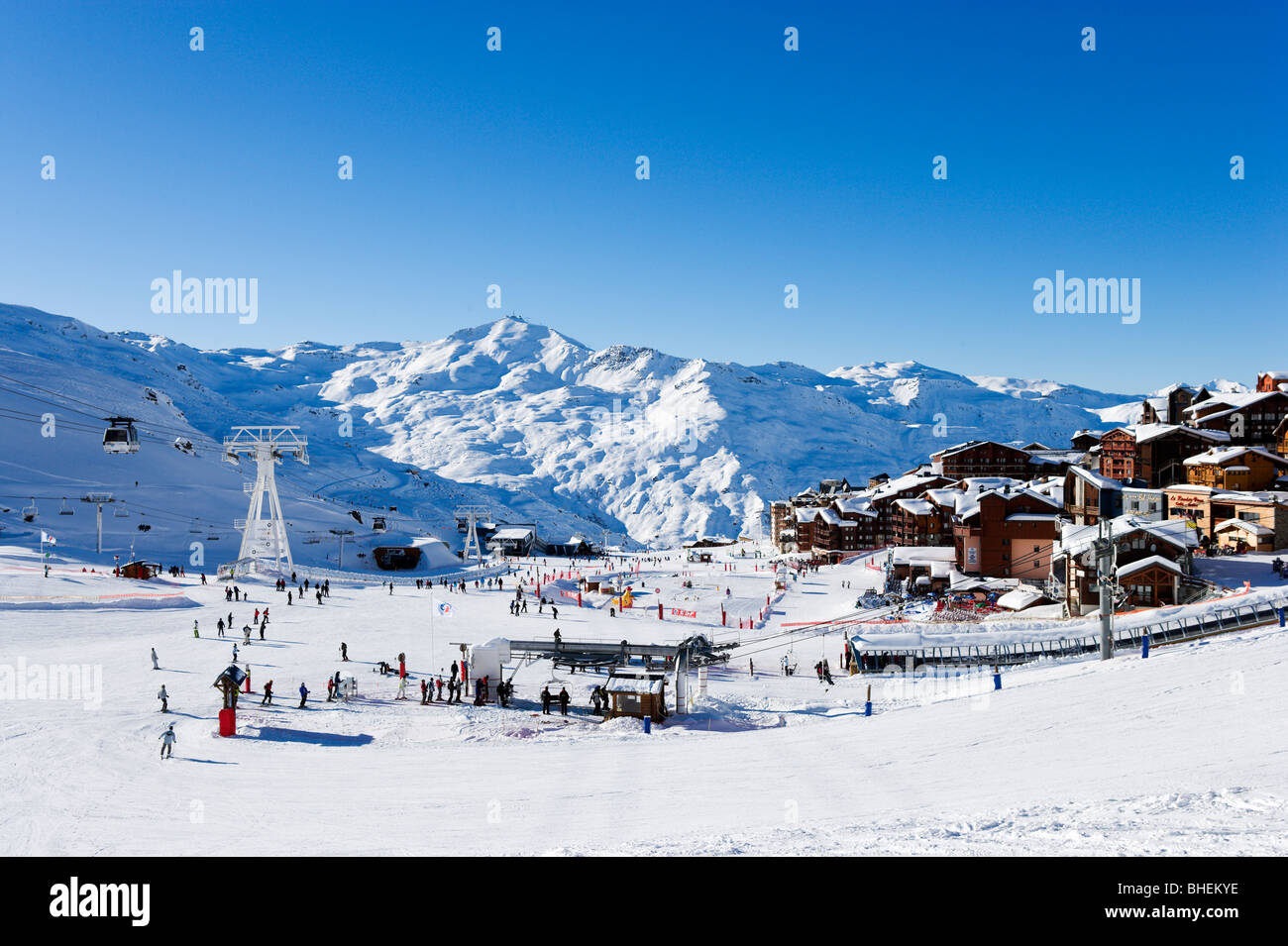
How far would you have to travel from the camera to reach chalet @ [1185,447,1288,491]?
51.9 metres

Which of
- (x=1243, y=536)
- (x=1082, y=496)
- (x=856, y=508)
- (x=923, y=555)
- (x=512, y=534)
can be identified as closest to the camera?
(x=1243, y=536)

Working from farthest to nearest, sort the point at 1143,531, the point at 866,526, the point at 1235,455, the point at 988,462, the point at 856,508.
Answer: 1. the point at 988,462
2. the point at 856,508
3. the point at 866,526
4. the point at 1235,455
5. the point at 1143,531

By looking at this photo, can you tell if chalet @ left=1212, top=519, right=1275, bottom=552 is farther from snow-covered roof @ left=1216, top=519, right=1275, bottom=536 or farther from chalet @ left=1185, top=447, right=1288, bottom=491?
chalet @ left=1185, top=447, right=1288, bottom=491

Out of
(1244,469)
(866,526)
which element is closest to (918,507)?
(866,526)

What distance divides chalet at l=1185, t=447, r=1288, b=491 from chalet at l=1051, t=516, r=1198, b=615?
1686cm

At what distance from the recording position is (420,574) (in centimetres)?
7831

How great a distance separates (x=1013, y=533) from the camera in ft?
174

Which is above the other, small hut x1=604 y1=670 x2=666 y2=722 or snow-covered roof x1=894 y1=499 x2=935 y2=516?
snow-covered roof x1=894 y1=499 x2=935 y2=516

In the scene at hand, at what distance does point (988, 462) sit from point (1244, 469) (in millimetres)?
43564

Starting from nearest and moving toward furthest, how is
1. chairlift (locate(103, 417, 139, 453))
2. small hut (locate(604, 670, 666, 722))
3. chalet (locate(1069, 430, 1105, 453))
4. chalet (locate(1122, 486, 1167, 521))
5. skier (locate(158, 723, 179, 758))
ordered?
skier (locate(158, 723, 179, 758))
small hut (locate(604, 670, 666, 722))
chalet (locate(1122, 486, 1167, 521))
chairlift (locate(103, 417, 139, 453))
chalet (locate(1069, 430, 1105, 453))

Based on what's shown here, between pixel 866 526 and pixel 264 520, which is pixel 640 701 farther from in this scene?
pixel 866 526

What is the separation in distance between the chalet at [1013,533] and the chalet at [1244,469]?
11.1 meters

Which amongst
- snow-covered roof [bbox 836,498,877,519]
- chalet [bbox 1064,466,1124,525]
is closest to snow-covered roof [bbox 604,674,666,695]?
chalet [bbox 1064,466,1124,525]
